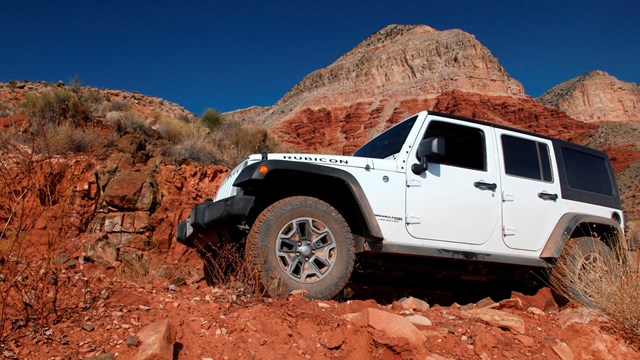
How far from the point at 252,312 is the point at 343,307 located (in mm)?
807

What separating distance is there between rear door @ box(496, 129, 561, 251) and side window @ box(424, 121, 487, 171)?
0.75 feet

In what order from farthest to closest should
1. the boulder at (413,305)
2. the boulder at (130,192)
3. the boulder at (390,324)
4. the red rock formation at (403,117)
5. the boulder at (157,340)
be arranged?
the red rock formation at (403,117) < the boulder at (130,192) < the boulder at (413,305) < the boulder at (390,324) < the boulder at (157,340)

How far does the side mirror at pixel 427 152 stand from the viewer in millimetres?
4027

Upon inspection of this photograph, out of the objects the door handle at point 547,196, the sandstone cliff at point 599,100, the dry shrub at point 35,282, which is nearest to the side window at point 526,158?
the door handle at point 547,196

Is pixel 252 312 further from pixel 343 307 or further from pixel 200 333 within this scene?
pixel 343 307

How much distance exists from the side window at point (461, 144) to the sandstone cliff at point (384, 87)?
3416 cm

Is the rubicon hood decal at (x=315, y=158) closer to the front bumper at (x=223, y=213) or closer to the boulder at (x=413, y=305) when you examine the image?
the front bumper at (x=223, y=213)

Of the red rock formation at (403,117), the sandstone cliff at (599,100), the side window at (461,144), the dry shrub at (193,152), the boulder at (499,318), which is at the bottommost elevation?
the boulder at (499,318)

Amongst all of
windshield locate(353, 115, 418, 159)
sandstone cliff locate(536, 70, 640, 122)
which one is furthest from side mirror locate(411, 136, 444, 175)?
sandstone cliff locate(536, 70, 640, 122)

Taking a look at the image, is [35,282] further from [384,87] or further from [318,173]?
[384,87]

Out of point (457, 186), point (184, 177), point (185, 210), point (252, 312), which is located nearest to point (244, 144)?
point (184, 177)

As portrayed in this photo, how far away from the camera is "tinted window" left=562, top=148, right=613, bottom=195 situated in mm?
5340

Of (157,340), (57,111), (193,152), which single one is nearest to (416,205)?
(157,340)

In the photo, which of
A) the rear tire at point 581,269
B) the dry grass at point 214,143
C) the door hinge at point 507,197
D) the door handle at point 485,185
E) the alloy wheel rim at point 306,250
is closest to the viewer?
the alloy wheel rim at point 306,250
